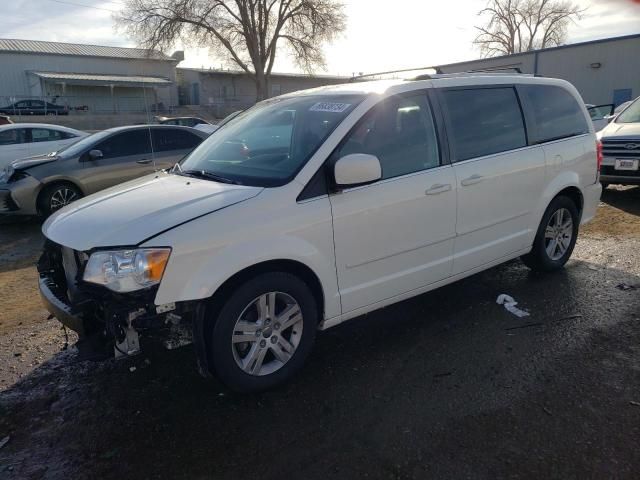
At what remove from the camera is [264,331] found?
3.12 meters

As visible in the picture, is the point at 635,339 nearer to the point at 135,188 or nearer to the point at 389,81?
the point at 389,81

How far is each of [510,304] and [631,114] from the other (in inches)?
271

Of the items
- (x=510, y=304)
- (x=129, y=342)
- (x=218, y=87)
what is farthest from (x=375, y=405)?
(x=218, y=87)

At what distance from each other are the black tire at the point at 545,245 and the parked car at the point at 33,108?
3610cm

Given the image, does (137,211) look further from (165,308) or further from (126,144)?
(126,144)

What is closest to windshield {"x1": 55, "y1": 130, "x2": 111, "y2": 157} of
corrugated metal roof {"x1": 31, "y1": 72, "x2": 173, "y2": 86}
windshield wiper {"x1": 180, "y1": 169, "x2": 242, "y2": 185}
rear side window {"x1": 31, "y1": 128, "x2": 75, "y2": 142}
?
rear side window {"x1": 31, "y1": 128, "x2": 75, "y2": 142}

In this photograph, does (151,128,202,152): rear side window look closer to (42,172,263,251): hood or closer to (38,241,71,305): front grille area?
(42,172,263,251): hood

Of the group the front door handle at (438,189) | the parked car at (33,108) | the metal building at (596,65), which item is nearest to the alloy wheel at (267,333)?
the front door handle at (438,189)

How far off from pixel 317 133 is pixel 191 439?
2040mm

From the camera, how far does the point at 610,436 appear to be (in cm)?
268

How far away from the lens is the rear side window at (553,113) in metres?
4.64

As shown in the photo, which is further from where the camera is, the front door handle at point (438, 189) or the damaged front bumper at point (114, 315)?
the front door handle at point (438, 189)

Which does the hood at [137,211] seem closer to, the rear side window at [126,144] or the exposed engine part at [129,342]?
the exposed engine part at [129,342]

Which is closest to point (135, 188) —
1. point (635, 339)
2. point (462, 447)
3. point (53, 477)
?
point (53, 477)
